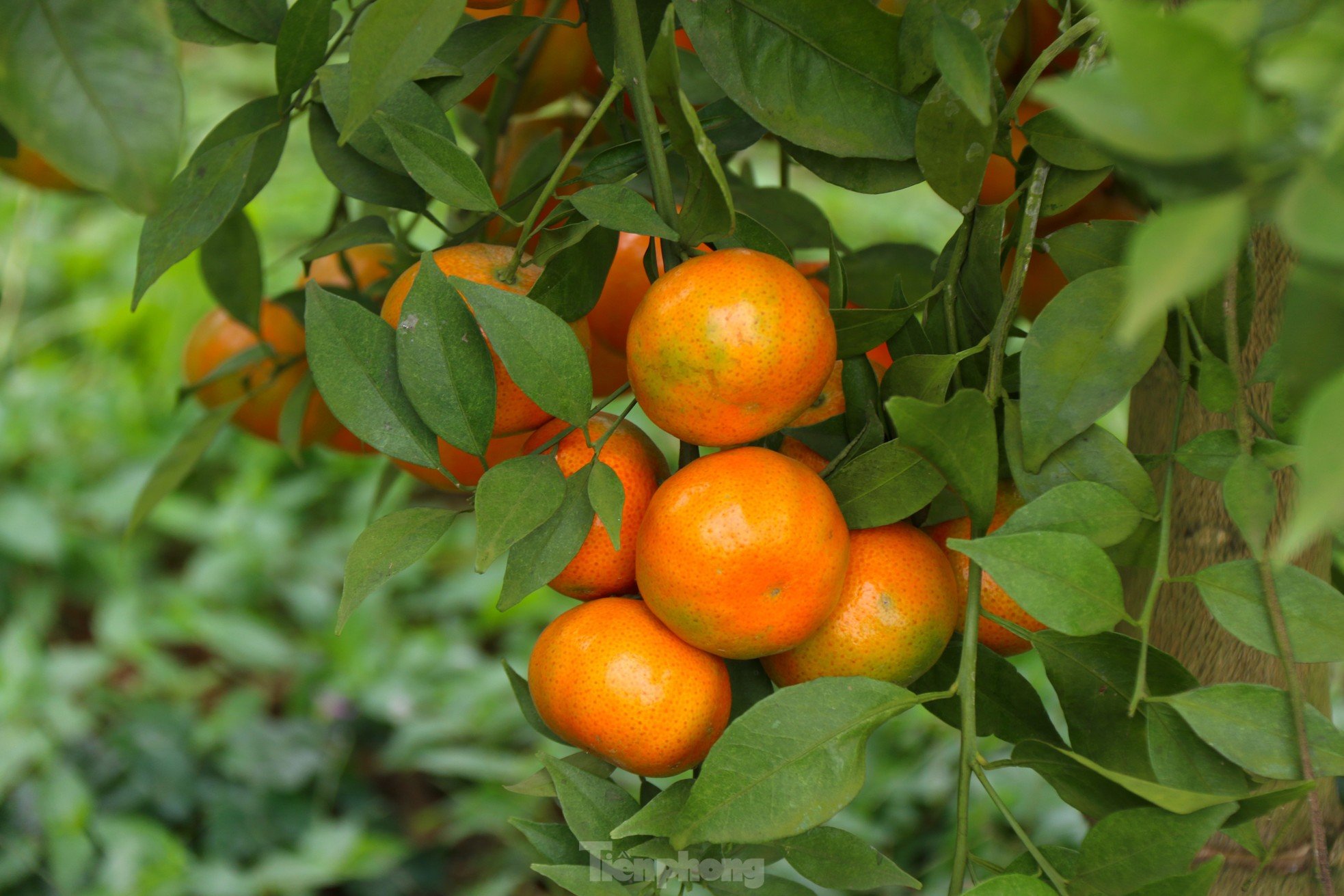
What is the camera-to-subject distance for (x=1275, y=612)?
33 centimetres

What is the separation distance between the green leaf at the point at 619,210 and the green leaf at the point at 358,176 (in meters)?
0.10

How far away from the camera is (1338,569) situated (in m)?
0.50

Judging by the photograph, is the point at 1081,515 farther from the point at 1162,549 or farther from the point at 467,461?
the point at 467,461

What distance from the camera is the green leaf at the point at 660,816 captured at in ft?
1.14

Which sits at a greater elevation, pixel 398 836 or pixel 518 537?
pixel 518 537

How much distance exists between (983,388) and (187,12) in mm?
318

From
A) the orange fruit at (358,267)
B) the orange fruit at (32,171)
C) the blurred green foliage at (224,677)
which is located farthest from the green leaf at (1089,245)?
the blurred green foliage at (224,677)

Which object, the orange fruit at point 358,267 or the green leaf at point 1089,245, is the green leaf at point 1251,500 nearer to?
the green leaf at point 1089,245

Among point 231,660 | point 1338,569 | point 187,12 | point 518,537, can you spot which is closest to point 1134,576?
point 1338,569

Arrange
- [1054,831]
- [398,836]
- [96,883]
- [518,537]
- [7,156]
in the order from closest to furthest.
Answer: [518,537]
[7,156]
[1054,831]
[96,883]
[398,836]

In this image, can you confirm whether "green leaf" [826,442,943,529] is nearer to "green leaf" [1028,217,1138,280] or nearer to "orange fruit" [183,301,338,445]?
"green leaf" [1028,217,1138,280]

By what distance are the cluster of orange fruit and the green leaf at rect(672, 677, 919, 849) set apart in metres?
0.04

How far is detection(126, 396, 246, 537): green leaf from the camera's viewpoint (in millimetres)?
568

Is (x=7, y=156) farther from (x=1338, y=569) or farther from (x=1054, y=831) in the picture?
(x=1054, y=831)
